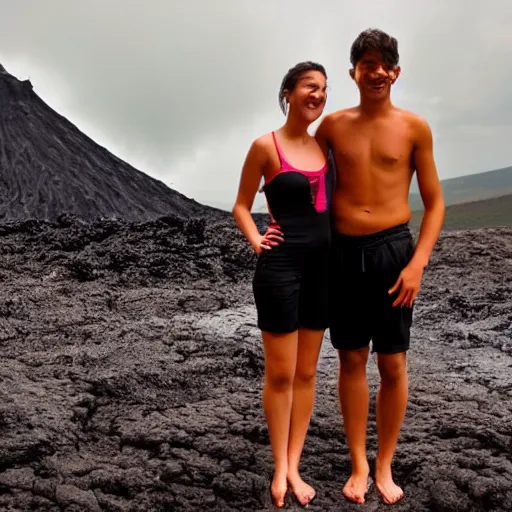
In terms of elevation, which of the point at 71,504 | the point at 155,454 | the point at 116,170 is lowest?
the point at 71,504

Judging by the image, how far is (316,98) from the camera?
221 centimetres

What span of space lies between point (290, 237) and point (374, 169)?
1.24ft

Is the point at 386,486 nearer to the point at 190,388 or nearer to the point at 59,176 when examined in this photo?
the point at 190,388

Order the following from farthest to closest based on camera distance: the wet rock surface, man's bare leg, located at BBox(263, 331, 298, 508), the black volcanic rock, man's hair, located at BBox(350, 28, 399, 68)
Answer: the black volcanic rock → the wet rock surface → man's bare leg, located at BBox(263, 331, 298, 508) → man's hair, located at BBox(350, 28, 399, 68)

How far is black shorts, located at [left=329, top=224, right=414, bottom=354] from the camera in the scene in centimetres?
223

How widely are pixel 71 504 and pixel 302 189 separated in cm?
161

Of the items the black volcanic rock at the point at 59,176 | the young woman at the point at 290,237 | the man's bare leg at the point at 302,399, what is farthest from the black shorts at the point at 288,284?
the black volcanic rock at the point at 59,176

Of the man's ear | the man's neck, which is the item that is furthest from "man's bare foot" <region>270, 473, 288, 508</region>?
the man's ear

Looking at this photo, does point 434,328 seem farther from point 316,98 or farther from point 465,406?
point 316,98

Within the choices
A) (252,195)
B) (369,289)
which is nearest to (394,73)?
(252,195)

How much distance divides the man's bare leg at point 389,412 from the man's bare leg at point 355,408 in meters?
0.06

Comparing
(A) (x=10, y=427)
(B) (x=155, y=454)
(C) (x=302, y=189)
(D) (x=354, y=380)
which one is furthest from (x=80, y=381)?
(C) (x=302, y=189)

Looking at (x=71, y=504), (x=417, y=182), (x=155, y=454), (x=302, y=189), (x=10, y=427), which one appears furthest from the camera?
(x=10, y=427)

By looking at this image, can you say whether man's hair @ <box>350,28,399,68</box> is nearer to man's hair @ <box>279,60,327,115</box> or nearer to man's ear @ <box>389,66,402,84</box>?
man's ear @ <box>389,66,402,84</box>
